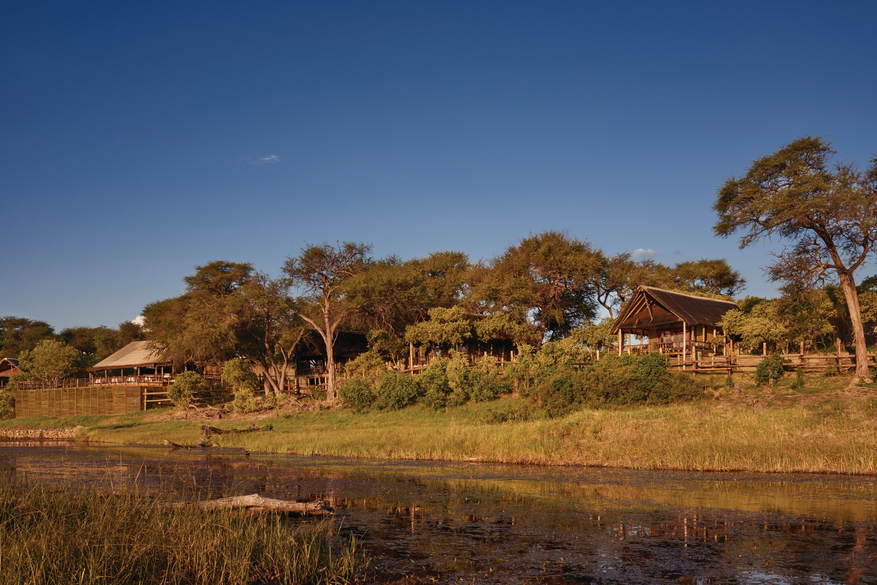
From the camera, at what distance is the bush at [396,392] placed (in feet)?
131

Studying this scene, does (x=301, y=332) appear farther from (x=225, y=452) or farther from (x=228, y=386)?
(x=225, y=452)

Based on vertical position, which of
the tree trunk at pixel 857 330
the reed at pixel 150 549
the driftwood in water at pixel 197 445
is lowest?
the driftwood in water at pixel 197 445

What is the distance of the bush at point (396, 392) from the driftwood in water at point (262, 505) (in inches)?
979

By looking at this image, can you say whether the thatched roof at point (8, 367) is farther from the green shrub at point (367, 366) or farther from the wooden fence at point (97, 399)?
the green shrub at point (367, 366)

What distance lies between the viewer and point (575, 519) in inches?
563

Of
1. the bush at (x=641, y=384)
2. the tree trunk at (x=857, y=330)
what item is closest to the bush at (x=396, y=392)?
the bush at (x=641, y=384)

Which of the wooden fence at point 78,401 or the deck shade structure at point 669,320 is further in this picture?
the wooden fence at point 78,401

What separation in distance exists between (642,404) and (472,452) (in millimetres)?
10442

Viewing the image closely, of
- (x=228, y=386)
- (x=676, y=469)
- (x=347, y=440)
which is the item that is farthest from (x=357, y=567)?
(x=228, y=386)

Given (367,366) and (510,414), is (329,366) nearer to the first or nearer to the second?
(367,366)

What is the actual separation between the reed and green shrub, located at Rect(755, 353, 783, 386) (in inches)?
1091

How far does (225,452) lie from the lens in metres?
31.0

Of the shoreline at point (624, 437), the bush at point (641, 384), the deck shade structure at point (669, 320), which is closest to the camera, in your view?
the shoreline at point (624, 437)

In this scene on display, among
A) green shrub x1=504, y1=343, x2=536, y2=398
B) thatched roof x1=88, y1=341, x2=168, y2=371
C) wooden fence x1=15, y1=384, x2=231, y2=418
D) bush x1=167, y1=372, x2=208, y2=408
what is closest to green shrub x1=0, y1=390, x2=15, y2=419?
wooden fence x1=15, y1=384, x2=231, y2=418
